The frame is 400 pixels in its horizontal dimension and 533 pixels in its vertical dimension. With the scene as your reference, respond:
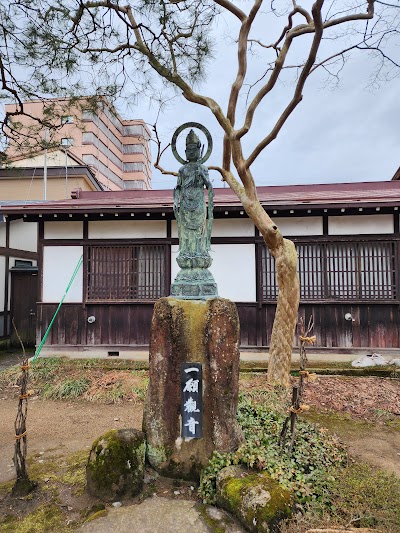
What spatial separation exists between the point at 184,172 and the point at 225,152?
10.8 ft

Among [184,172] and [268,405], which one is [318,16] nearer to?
[184,172]

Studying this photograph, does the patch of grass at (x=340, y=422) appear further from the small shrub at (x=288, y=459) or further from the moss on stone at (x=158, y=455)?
the moss on stone at (x=158, y=455)

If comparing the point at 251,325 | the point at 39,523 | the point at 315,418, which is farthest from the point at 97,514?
the point at 251,325

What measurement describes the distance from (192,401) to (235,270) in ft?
18.3

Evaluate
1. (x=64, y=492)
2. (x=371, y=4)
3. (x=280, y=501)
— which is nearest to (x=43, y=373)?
(x=64, y=492)

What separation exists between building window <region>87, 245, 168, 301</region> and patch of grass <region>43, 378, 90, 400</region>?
2.47 metres

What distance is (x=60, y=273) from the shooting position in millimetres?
9398

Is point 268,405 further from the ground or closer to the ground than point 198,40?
closer to the ground

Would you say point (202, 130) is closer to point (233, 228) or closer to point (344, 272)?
point (233, 228)

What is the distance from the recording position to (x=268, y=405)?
546cm

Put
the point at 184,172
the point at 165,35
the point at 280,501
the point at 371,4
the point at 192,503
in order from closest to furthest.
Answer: the point at 280,501, the point at 192,503, the point at 184,172, the point at 371,4, the point at 165,35

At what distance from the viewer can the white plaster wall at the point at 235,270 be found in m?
9.04

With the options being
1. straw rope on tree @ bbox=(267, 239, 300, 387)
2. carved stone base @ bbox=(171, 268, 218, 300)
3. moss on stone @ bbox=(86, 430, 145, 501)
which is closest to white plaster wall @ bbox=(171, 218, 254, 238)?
straw rope on tree @ bbox=(267, 239, 300, 387)

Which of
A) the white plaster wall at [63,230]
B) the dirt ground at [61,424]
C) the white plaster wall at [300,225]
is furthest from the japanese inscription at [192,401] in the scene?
the white plaster wall at [63,230]
